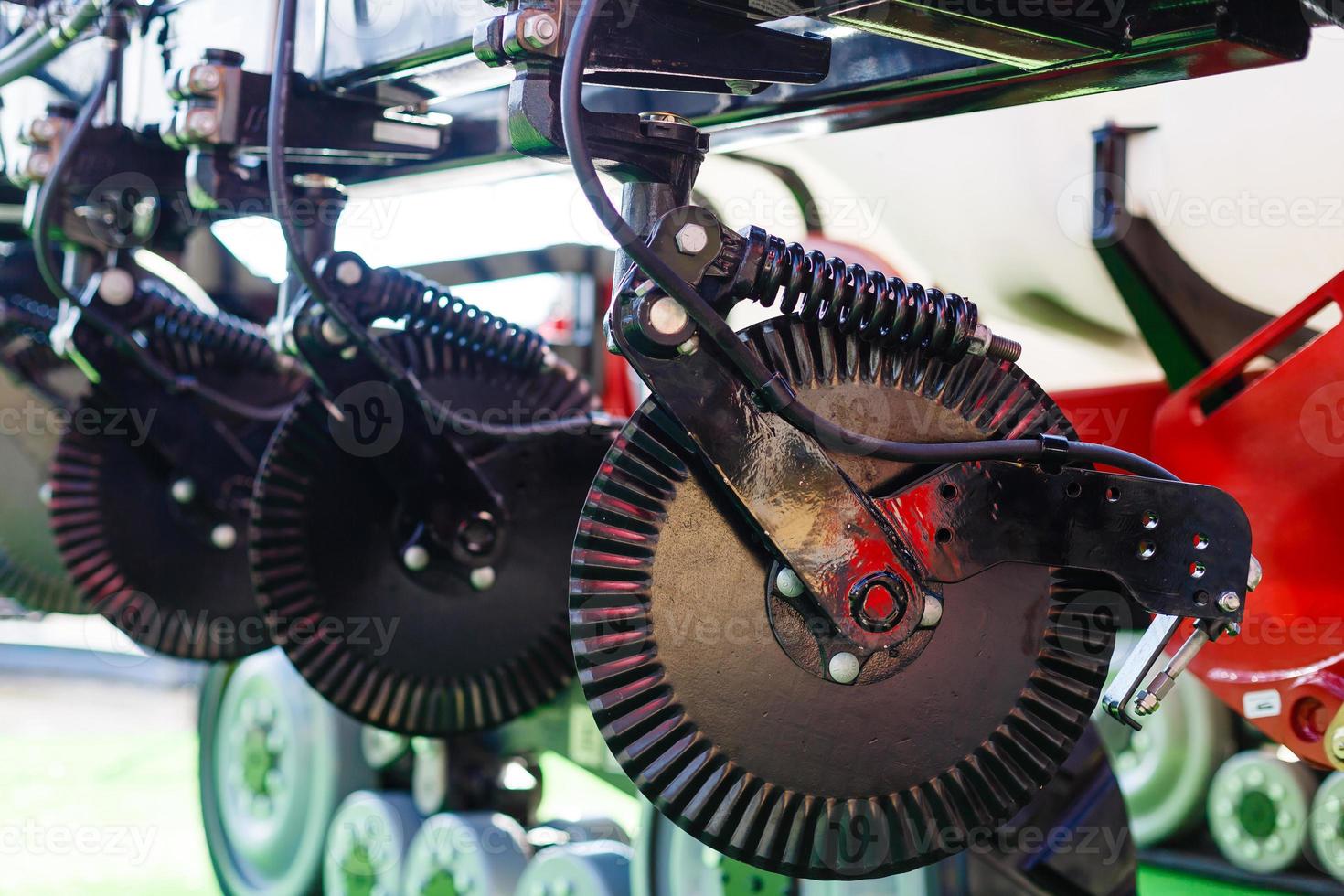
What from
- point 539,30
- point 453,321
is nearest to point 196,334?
point 453,321

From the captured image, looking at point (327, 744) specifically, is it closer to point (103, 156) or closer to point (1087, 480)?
point (103, 156)

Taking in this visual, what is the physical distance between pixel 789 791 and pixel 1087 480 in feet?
0.83

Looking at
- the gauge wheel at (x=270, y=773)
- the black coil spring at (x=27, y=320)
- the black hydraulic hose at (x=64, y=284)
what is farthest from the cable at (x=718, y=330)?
the black coil spring at (x=27, y=320)

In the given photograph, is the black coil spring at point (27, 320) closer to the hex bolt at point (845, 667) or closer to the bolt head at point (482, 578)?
the bolt head at point (482, 578)

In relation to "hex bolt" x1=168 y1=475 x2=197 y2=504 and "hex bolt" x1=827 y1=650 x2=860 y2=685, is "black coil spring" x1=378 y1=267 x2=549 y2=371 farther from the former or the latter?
"hex bolt" x1=827 y1=650 x2=860 y2=685

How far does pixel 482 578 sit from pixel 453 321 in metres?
0.28

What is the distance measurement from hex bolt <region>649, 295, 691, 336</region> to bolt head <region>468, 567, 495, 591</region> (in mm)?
659

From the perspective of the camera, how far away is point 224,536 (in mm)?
1768

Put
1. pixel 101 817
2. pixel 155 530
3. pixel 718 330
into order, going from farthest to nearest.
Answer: pixel 101 817 → pixel 155 530 → pixel 718 330

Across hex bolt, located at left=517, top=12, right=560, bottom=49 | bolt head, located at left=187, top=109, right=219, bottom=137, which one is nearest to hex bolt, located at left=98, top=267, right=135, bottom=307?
bolt head, located at left=187, top=109, right=219, bottom=137

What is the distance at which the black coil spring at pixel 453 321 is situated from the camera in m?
1.32

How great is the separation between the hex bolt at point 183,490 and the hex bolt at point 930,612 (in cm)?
128

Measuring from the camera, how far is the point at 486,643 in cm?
136

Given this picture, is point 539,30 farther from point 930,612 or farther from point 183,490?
point 183,490
